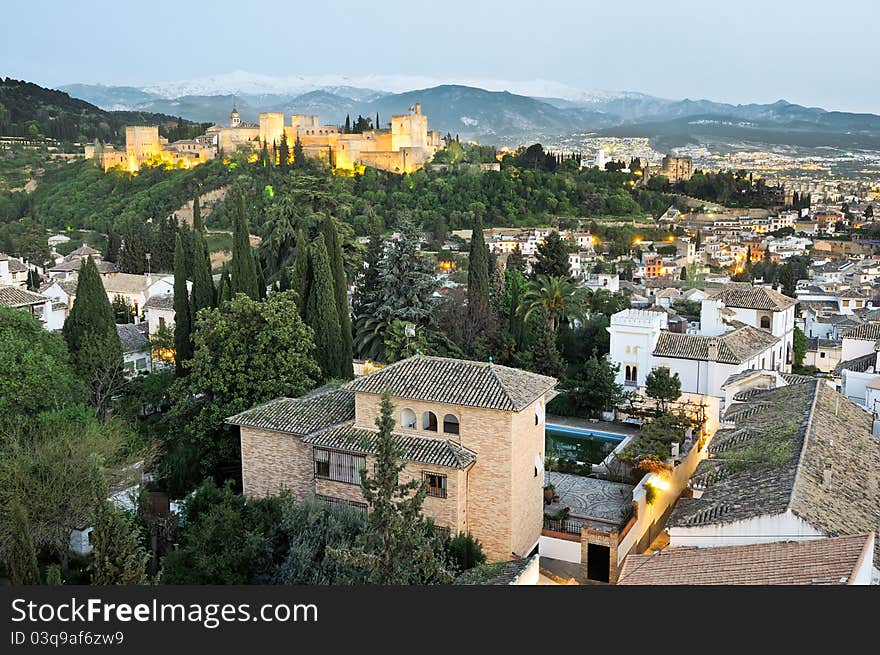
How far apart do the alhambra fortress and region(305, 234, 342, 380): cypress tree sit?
50.3m

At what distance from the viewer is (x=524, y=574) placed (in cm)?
924

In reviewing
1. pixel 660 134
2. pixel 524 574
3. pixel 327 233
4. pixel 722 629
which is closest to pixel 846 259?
pixel 660 134

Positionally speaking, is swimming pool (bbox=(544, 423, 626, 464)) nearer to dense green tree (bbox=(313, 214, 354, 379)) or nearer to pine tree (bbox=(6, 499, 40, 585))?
dense green tree (bbox=(313, 214, 354, 379))

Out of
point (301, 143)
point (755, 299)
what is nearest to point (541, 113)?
point (301, 143)

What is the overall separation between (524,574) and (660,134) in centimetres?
8396

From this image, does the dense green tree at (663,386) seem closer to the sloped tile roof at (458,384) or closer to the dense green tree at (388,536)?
the sloped tile roof at (458,384)

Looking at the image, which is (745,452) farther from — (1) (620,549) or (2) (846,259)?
(2) (846,259)

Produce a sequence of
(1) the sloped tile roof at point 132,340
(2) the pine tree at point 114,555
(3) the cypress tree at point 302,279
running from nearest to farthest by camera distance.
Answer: (2) the pine tree at point 114,555
(3) the cypress tree at point 302,279
(1) the sloped tile roof at point 132,340

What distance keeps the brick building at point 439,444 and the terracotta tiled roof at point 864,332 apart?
1495cm

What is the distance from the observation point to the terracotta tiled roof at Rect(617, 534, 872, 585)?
8.00 m

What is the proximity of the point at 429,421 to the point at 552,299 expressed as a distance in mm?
12324

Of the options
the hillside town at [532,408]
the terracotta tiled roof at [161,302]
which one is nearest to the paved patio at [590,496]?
the hillside town at [532,408]

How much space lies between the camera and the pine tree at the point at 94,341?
17.7 meters

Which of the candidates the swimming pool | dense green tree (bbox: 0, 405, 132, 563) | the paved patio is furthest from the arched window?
the swimming pool
